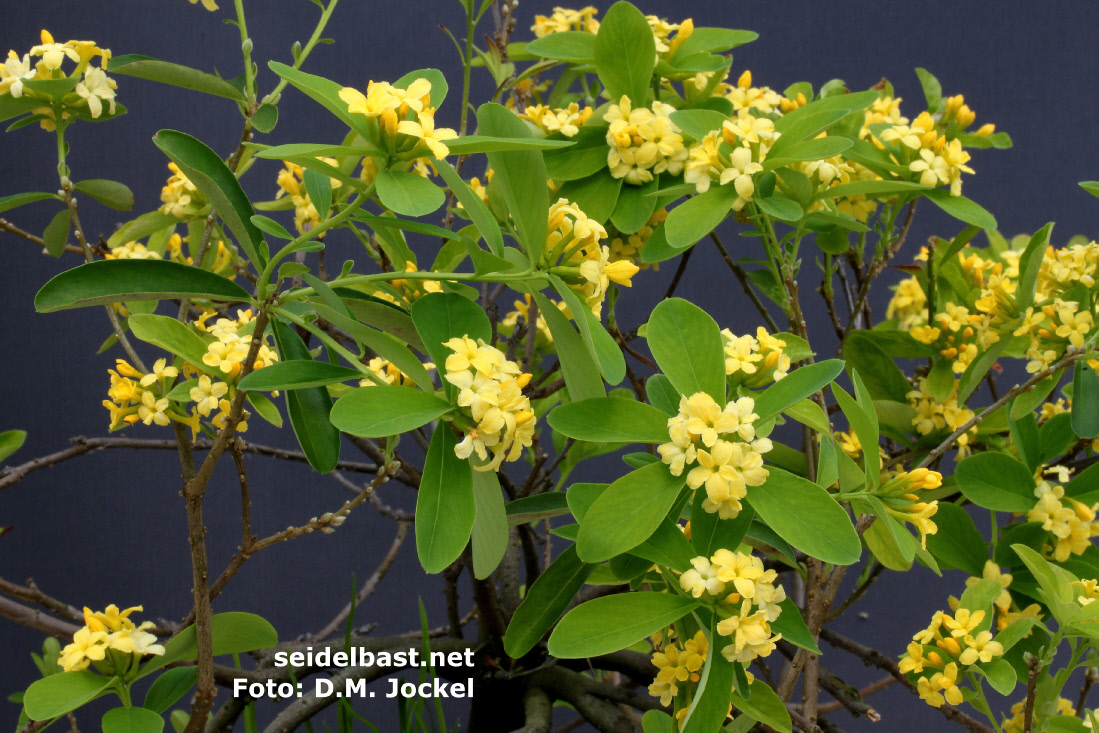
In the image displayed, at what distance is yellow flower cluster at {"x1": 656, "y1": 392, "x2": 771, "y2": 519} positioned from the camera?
1.44 feet

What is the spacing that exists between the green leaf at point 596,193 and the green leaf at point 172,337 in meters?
0.30

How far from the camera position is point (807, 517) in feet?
1.47

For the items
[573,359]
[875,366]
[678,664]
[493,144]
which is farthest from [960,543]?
[493,144]

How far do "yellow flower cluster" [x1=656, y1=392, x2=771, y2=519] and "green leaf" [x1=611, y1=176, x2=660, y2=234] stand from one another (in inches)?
8.7

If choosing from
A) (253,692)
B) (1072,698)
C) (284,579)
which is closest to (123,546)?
(284,579)

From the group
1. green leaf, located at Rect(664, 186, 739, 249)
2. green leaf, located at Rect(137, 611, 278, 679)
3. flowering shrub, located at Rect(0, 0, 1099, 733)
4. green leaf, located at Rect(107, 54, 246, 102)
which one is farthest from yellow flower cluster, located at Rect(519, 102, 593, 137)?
green leaf, located at Rect(137, 611, 278, 679)

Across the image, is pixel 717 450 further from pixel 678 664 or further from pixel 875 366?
pixel 875 366

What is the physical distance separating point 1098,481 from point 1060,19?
1393 mm

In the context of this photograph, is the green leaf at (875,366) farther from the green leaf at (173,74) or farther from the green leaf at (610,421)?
the green leaf at (173,74)

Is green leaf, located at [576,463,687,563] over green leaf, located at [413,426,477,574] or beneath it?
beneath

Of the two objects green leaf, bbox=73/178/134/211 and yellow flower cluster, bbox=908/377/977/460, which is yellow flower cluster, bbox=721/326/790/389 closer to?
yellow flower cluster, bbox=908/377/977/460

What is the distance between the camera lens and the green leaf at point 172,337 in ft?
1.72

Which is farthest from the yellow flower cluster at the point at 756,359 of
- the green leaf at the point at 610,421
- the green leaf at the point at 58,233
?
the green leaf at the point at 58,233

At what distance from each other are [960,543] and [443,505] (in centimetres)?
46
